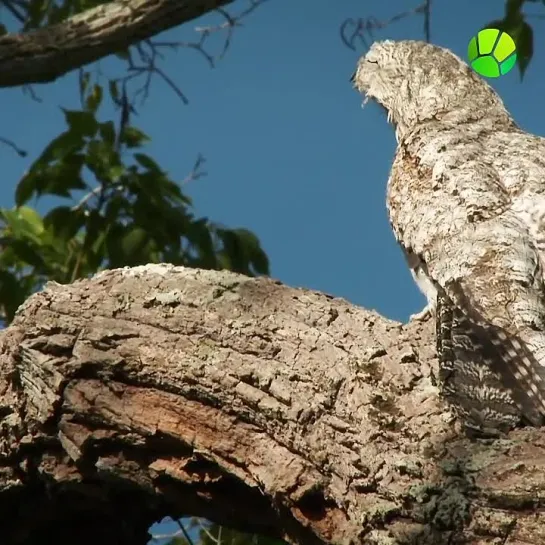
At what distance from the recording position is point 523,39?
2.86 metres

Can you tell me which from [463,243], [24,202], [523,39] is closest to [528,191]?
[463,243]

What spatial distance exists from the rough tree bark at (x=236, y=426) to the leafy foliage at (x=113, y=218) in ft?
2.97

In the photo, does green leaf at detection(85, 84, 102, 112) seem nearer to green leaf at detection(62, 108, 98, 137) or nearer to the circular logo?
green leaf at detection(62, 108, 98, 137)

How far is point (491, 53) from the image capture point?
10.6 feet

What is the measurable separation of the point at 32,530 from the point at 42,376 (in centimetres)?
45

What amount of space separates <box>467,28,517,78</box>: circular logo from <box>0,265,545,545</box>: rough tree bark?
4.10 ft

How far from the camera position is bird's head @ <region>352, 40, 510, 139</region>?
10.3ft

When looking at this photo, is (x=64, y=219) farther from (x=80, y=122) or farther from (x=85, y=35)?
(x=85, y=35)

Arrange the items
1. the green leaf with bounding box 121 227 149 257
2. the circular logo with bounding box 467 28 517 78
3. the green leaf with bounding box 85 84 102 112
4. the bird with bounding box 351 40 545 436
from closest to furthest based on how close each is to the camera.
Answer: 1. the bird with bounding box 351 40 545 436
2. the circular logo with bounding box 467 28 517 78
3. the green leaf with bounding box 121 227 149 257
4. the green leaf with bounding box 85 84 102 112

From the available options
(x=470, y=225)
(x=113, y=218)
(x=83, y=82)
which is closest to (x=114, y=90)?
(x=83, y=82)

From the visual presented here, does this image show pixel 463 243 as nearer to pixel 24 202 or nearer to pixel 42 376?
pixel 42 376

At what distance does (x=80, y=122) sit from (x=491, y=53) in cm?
135

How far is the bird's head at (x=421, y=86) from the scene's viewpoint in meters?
3.15

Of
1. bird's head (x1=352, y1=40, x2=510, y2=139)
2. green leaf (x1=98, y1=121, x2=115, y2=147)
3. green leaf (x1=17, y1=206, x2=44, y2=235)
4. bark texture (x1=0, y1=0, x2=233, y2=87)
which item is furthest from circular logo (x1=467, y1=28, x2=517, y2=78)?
green leaf (x1=17, y1=206, x2=44, y2=235)
